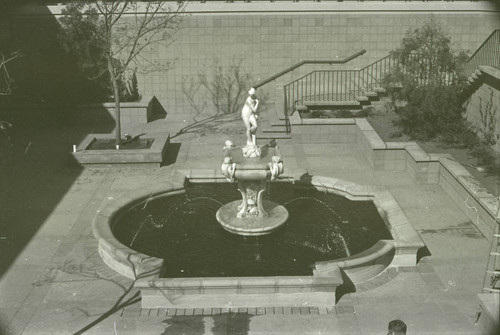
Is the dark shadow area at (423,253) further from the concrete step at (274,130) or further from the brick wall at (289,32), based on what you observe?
the brick wall at (289,32)

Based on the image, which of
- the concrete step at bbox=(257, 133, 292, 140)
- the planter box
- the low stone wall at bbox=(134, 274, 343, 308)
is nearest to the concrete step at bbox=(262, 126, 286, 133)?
the concrete step at bbox=(257, 133, 292, 140)

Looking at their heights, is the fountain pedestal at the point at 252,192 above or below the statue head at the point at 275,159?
below

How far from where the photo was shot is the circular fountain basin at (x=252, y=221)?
14039 millimetres

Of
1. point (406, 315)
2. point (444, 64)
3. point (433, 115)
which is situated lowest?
point (406, 315)

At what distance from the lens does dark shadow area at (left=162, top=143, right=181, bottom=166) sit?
19.5 m

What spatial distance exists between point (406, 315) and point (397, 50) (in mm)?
12979

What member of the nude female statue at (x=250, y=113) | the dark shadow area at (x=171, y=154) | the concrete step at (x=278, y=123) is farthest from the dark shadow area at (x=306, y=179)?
the concrete step at (x=278, y=123)

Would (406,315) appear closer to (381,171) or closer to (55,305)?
(55,305)

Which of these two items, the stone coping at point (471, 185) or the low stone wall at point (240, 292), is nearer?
the low stone wall at point (240, 292)

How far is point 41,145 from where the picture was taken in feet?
68.7

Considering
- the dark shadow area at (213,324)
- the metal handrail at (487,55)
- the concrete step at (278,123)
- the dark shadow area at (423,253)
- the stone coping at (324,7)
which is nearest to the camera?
the dark shadow area at (213,324)

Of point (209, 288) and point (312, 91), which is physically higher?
point (312, 91)

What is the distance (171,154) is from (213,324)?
31.3 ft

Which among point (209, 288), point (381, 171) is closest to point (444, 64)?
point (381, 171)
